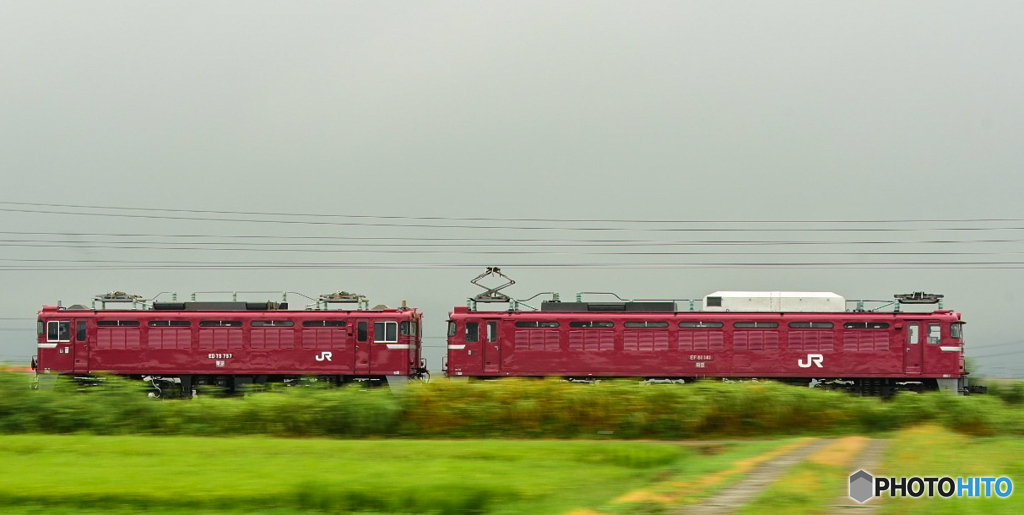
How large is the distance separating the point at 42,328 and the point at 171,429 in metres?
24.4

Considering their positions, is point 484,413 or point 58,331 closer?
point 484,413

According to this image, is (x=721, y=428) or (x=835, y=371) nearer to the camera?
(x=721, y=428)

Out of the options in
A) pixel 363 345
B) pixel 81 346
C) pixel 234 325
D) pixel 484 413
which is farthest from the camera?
pixel 81 346

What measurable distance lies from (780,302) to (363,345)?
18.4 m

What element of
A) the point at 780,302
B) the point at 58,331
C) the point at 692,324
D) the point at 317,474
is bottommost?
the point at 317,474

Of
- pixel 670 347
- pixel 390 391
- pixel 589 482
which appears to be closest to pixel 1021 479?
pixel 589 482

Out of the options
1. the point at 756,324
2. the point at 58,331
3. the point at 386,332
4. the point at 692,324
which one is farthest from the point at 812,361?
the point at 58,331

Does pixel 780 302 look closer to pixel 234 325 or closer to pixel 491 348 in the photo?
pixel 491 348

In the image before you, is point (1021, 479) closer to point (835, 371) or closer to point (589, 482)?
point (589, 482)

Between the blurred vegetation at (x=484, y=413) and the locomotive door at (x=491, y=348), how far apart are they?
1576 centimetres

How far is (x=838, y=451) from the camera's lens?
2078 centimetres

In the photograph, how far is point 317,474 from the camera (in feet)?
58.9

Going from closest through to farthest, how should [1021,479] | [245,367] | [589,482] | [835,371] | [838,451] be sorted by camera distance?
1. [1021,479]
2. [589,482]
3. [838,451]
4. [835,371]
5. [245,367]

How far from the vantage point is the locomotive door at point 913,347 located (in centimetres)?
4228
